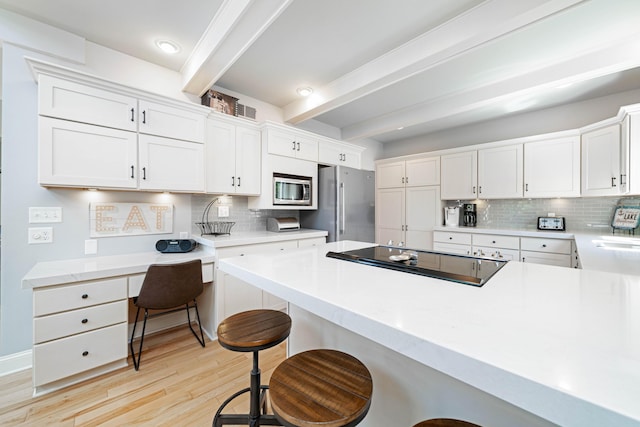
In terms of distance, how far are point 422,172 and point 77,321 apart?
454cm

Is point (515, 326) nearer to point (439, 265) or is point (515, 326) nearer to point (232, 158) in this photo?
point (439, 265)

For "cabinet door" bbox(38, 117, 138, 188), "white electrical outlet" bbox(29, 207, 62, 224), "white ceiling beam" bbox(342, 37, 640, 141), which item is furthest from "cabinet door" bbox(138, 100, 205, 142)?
"white ceiling beam" bbox(342, 37, 640, 141)

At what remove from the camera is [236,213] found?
10.4ft

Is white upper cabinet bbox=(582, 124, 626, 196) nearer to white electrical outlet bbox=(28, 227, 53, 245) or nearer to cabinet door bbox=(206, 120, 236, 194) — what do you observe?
cabinet door bbox=(206, 120, 236, 194)

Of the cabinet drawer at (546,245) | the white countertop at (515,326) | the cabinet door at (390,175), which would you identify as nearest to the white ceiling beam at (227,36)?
the white countertop at (515,326)

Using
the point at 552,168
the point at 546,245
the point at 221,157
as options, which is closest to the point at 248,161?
the point at 221,157

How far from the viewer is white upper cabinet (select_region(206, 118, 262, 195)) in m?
2.67

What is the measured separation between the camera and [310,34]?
6.89ft

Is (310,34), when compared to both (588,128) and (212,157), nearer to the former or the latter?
(212,157)

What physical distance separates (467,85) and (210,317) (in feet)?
12.2

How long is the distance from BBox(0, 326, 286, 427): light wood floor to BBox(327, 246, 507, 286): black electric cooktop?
129cm

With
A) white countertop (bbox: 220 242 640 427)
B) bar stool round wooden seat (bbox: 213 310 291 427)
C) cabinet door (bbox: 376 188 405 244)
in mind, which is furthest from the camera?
cabinet door (bbox: 376 188 405 244)

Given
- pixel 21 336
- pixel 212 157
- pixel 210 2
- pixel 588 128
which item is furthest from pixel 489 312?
pixel 588 128

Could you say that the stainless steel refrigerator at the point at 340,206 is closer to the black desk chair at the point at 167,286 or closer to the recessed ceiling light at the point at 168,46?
the black desk chair at the point at 167,286
